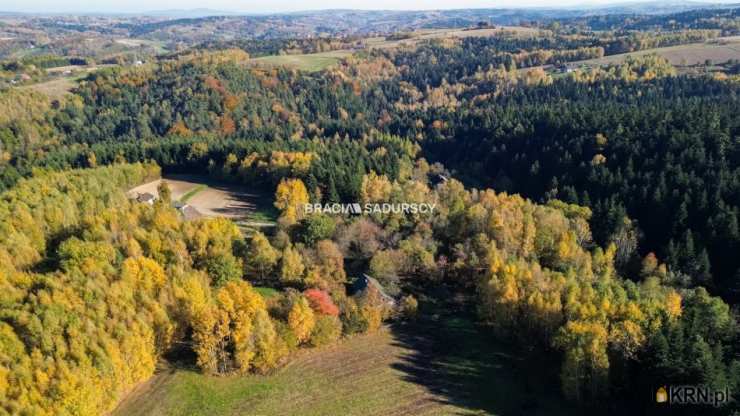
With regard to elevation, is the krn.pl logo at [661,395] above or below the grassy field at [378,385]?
above

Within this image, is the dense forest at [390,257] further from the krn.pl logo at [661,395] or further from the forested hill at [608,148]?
the krn.pl logo at [661,395]

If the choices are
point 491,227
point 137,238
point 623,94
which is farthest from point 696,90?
point 137,238

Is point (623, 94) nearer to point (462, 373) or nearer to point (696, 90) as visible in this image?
point (696, 90)

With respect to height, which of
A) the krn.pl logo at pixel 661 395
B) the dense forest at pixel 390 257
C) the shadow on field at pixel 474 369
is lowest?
the shadow on field at pixel 474 369

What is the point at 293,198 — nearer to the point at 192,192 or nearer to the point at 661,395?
the point at 192,192

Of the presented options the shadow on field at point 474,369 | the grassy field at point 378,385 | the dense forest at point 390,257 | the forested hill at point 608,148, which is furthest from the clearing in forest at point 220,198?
the grassy field at point 378,385

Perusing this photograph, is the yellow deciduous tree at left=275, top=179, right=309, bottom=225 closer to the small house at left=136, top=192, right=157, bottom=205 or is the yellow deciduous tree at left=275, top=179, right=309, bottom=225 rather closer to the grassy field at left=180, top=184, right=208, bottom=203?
the grassy field at left=180, top=184, right=208, bottom=203

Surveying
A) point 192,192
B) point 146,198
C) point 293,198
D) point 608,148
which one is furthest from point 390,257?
point 608,148
